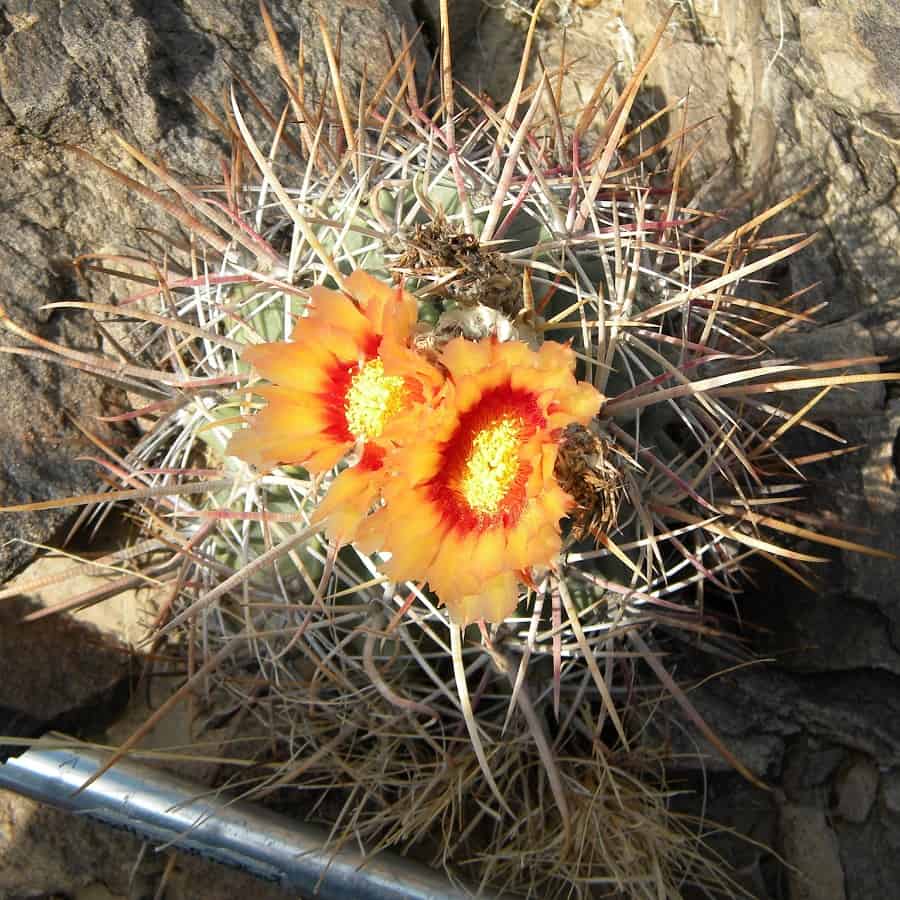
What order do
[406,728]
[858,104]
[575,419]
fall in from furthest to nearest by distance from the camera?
[858,104] → [406,728] → [575,419]

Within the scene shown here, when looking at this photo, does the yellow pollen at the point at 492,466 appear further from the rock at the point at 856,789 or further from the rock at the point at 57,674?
the rock at the point at 856,789

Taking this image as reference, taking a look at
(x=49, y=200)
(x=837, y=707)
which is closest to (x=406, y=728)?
(x=837, y=707)

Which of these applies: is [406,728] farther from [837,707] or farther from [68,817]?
[837,707]

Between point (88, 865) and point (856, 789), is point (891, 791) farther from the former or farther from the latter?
point (88, 865)

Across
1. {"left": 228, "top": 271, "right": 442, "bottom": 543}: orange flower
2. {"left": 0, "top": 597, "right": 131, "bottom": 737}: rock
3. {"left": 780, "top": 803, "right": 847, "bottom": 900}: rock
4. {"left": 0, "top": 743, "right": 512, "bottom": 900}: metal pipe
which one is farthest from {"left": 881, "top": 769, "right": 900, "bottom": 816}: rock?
{"left": 0, "top": 597, "right": 131, "bottom": 737}: rock

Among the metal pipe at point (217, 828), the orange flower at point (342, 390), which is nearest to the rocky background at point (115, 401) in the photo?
the metal pipe at point (217, 828)
